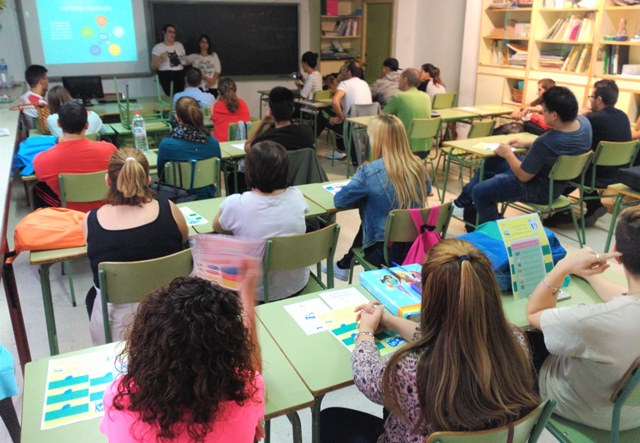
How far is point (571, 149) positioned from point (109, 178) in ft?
9.99

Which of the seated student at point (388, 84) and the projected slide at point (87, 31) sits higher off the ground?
the projected slide at point (87, 31)

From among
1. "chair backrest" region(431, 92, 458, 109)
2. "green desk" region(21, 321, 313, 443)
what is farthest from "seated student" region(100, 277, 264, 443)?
"chair backrest" region(431, 92, 458, 109)

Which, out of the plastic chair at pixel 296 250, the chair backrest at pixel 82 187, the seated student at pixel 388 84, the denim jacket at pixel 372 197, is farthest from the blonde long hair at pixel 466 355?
the seated student at pixel 388 84

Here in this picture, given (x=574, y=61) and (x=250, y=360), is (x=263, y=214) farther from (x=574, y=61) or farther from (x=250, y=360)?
(x=574, y=61)

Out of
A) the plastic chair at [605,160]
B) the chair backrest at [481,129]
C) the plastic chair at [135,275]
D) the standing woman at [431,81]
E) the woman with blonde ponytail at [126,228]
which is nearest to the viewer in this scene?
the plastic chair at [135,275]

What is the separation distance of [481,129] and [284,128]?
2342 mm

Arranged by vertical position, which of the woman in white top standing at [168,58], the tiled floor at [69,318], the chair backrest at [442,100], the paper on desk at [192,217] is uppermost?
the woman in white top standing at [168,58]

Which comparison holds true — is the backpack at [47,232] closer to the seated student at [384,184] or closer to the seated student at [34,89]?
the seated student at [384,184]

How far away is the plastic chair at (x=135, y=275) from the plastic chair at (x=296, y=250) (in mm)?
353

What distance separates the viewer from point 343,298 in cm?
201

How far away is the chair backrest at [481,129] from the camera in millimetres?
5344

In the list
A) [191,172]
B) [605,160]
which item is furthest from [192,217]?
[605,160]

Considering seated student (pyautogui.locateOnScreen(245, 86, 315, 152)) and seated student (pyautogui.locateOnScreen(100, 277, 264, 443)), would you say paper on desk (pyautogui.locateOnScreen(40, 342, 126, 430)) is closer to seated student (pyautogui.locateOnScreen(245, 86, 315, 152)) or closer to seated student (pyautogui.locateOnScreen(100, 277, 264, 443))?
seated student (pyautogui.locateOnScreen(100, 277, 264, 443))

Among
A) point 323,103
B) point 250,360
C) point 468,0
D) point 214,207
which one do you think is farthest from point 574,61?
point 250,360
